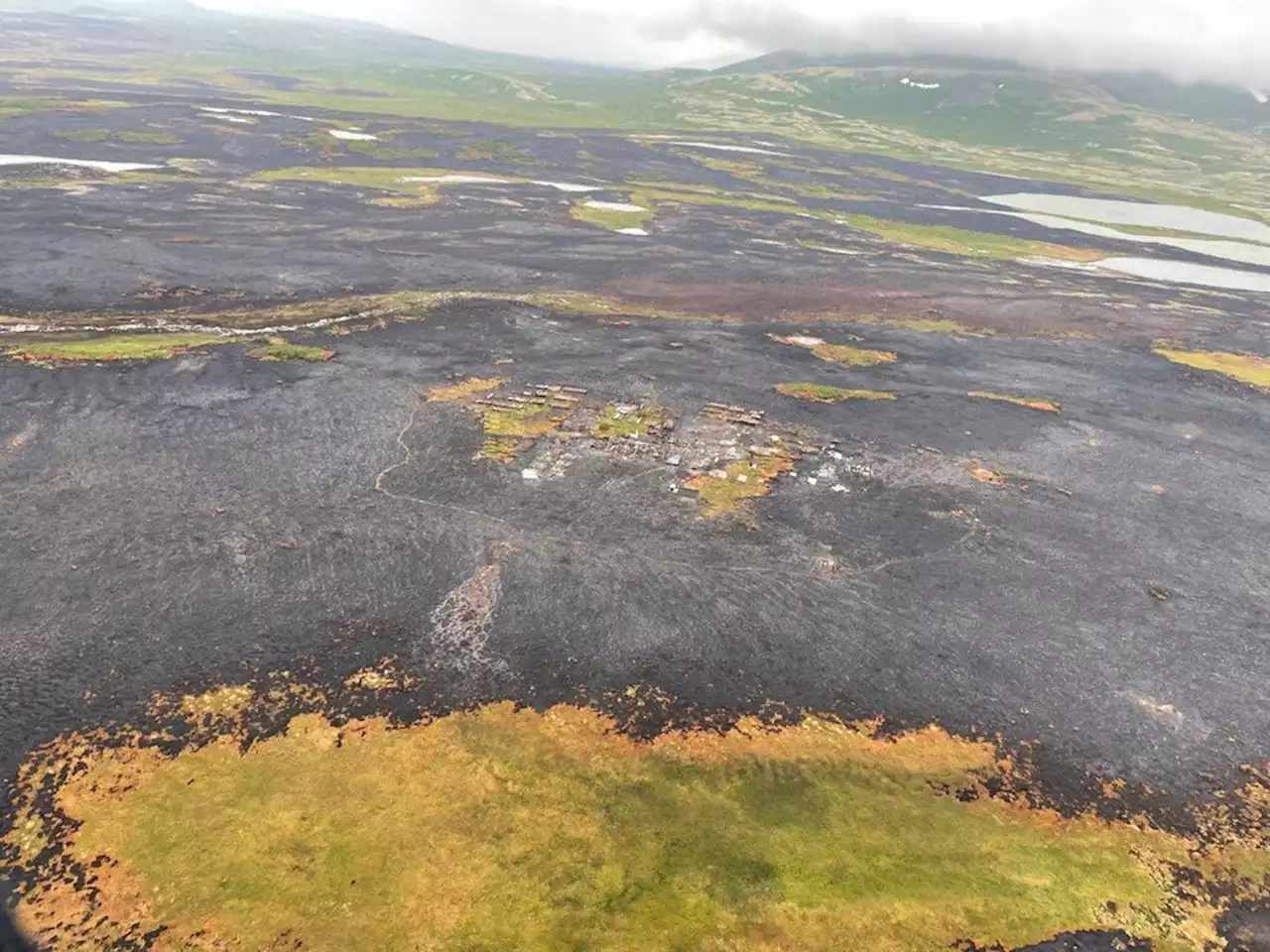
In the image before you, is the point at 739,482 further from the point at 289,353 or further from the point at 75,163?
the point at 75,163

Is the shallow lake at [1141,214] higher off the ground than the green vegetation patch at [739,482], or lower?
higher

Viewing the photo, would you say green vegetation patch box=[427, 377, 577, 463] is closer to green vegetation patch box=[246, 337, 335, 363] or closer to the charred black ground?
the charred black ground

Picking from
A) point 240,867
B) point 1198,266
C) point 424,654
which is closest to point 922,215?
point 1198,266

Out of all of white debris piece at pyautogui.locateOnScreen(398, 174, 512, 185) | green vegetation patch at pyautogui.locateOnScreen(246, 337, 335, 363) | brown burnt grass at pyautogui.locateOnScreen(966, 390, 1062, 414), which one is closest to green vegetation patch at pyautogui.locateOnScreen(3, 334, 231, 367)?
green vegetation patch at pyautogui.locateOnScreen(246, 337, 335, 363)

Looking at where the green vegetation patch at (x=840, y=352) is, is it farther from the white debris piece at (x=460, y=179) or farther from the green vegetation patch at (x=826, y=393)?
the white debris piece at (x=460, y=179)

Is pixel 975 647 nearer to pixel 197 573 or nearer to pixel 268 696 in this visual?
pixel 268 696

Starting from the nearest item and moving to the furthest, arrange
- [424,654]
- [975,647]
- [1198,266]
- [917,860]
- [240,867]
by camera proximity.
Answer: [240,867] < [917,860] < [424,654] < [975,647] < [1198,266]

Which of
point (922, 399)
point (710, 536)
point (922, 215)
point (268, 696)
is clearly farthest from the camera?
point (922, 215)

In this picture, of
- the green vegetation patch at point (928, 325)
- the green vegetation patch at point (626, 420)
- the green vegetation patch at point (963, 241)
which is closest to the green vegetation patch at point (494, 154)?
the green vegetation patch at point (963, 241)
